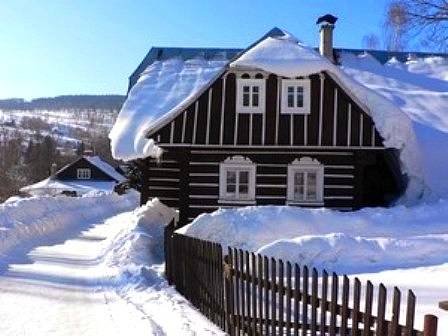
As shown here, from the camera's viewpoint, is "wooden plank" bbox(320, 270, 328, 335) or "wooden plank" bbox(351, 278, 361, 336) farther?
"wooden plank" bbox(320, 270, 328, 335)

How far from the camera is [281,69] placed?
21.6 metres

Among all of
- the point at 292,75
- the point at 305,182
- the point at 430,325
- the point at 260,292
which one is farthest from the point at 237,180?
the point at 430,325

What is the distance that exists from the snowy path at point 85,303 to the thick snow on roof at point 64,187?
74.2m

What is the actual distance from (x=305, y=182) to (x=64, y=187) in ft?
239

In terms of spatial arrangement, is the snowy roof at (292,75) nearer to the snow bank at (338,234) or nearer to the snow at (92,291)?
the snow bank at (338,234)

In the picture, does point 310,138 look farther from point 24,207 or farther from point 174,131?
point 24,207

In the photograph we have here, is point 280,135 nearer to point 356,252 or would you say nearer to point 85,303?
point 356,252

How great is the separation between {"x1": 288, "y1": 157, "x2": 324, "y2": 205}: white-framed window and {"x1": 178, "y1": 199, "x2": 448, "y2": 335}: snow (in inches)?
126

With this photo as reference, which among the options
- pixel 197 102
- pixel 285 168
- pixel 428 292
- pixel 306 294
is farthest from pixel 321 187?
pixel 306 294

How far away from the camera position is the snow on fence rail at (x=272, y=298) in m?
5.06

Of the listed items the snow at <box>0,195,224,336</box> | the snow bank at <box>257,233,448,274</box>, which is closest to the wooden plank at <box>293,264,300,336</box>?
the snow at <box>0,195,224,336</box>

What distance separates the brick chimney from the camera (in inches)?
1204

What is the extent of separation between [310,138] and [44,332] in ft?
47.3

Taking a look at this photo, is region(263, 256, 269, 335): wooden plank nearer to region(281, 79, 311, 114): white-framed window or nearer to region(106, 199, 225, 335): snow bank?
region(106, 199, 225, 335): snow bank
